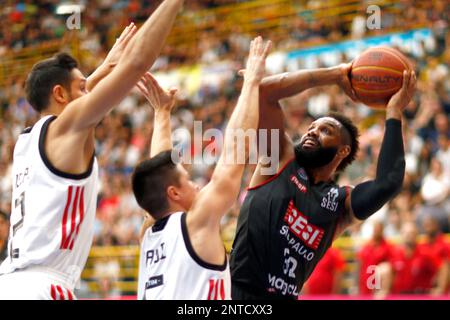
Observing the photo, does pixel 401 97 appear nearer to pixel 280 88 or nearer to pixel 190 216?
pixel 280 88

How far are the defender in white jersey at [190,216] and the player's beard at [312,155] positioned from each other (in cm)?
87

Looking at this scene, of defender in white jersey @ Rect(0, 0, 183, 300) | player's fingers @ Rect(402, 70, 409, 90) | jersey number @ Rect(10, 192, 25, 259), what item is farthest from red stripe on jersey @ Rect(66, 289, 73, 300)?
player's fingers @ Rect(402, 70, 409, 90)

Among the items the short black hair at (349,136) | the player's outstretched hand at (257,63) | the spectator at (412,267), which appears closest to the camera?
the player's outstretched hand at (257,63)

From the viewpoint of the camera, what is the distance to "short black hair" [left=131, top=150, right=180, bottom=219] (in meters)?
4.21

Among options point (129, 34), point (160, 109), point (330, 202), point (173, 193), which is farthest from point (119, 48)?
point (330, 202)

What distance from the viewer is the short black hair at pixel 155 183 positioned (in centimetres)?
421

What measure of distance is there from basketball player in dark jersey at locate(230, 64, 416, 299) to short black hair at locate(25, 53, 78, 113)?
116cm

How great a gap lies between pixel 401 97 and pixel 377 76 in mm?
190

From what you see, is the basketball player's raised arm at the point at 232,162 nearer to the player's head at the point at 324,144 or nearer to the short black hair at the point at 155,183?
the short black hair at the point at 155,183

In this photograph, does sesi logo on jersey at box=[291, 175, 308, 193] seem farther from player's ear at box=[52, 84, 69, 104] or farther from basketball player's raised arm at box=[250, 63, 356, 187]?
player's ear at box=[52, 84, 69, 104]

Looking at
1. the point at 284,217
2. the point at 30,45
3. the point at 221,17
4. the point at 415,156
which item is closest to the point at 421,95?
the point at 415,156

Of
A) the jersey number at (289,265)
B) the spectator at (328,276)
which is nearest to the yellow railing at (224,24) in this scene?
the spectator at (328,276)

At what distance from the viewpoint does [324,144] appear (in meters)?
5.19

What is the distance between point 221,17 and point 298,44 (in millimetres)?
2746
